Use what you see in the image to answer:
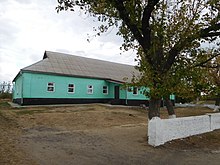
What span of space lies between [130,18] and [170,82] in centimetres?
289

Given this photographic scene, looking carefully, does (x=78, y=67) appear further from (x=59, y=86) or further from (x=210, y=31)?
(x=210, y=31)

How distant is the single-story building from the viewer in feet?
76.4

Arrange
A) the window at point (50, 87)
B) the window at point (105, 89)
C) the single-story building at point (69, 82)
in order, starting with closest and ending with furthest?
the single-story building at point (69, 82) < the window at point (50, 87) < the window at point (105, 89)

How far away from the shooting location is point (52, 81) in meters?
24.6

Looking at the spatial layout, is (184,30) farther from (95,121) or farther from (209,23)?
(95,121)

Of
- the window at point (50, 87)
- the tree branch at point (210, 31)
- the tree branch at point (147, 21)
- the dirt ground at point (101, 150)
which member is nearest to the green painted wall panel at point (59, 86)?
the window at point (50, 87)

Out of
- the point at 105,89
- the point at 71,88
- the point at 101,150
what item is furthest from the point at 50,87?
the point at 101,150

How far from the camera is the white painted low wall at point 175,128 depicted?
9352 mm

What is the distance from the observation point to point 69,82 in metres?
26.0

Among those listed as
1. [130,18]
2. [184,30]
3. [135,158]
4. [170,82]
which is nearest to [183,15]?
[184,30]

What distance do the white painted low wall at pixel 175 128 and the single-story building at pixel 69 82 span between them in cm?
1057

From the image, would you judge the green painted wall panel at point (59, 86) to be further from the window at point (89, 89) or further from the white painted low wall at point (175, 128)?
the white painted low wall at point (175, 128)

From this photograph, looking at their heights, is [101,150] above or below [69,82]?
below

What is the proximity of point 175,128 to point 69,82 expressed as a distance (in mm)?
17199
